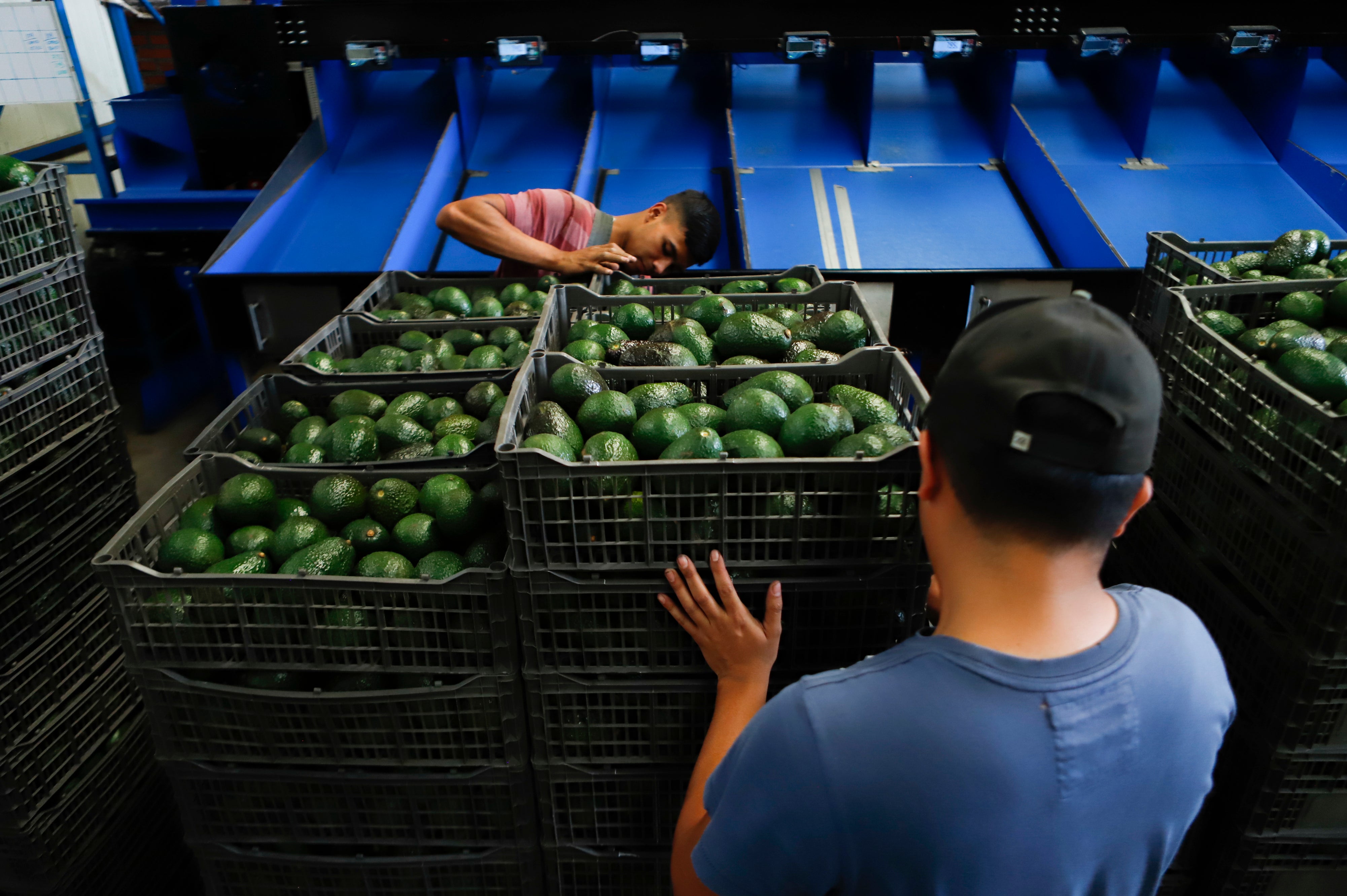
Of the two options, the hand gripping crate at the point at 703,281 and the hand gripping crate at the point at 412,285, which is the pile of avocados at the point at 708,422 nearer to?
the hand gripping crate at the point at 703,281

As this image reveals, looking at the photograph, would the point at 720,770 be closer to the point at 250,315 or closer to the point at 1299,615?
the point at 1299,615

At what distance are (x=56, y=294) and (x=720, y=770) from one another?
7.67 feet

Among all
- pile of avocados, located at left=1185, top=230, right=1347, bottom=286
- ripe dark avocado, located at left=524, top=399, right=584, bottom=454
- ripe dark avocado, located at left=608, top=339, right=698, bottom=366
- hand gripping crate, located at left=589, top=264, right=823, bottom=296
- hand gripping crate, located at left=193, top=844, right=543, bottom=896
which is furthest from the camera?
hand gripping crate, located at left=589, top=264, right=823, bottom=296

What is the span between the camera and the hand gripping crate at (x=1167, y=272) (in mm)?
2516

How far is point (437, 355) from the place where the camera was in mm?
2547

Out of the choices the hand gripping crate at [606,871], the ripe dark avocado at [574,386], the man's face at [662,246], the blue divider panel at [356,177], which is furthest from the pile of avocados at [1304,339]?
the blue divider panel at [356,177]

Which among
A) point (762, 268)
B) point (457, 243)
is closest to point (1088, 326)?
point (762, 268)

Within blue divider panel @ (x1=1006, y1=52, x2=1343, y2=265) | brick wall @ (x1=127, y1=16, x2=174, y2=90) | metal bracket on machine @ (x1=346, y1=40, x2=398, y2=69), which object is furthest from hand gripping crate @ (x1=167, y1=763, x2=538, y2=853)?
brick wall @ (x1=127, y1=16, x2=174, y2=90)

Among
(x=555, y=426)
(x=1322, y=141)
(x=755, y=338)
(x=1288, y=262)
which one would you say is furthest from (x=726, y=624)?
(x=1322, y=141)

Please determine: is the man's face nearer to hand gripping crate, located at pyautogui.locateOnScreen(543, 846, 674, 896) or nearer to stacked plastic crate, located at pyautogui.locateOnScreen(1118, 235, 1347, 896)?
stacked plastic crate, located at pyautogui.locateOnScreen(1118, 235, 1347, 896)

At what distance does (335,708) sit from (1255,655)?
188 cm

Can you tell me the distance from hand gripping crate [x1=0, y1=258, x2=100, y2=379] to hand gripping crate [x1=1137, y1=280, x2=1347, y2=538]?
2.84 m

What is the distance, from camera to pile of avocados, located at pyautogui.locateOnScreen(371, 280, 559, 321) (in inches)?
112

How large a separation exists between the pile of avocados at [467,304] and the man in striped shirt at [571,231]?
9.9 inches
